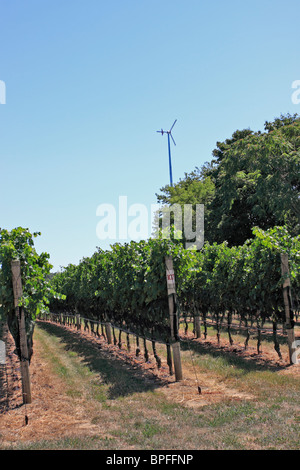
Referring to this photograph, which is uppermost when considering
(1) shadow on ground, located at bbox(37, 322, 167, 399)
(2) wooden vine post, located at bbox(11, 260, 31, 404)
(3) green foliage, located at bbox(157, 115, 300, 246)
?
(3) green foliage, located at bbox(157, 115, 300, 246)

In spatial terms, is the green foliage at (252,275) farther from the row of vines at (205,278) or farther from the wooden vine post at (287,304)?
the wooden vine post at (287,304)

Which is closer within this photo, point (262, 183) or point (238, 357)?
point (238, 357)

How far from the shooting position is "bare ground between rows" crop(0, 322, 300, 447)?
7500mm

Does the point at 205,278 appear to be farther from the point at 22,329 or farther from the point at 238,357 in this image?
the point at 22,329

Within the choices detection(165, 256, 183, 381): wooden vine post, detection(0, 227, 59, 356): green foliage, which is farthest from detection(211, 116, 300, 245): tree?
detection(0, 227, 59, 356): green foliage

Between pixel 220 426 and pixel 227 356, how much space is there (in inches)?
283

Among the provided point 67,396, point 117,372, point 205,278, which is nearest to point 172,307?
point 117,372

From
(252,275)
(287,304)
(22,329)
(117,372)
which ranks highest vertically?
(252,275)

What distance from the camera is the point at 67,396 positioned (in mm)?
10078

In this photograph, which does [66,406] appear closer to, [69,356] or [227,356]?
[227,356]

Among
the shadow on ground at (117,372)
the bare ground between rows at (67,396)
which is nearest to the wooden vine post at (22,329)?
the bare ground between rows at (67,396)

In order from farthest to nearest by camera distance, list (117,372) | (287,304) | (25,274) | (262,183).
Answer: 1. (262,183)
2. (117,372)
3. (287,304)
4. (25,274)

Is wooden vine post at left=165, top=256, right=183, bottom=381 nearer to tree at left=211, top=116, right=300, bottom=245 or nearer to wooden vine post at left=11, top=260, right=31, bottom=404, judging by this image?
wooden vine post at left=11, top=260, right=31, bottom=404

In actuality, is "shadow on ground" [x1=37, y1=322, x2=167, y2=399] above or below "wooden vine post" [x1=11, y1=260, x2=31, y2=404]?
below
